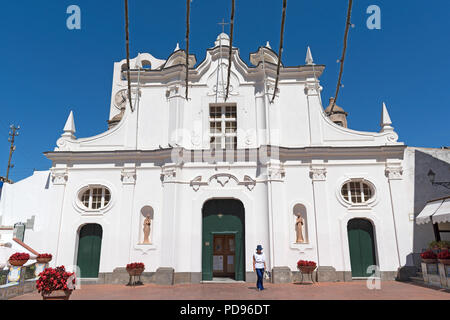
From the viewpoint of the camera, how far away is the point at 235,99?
15.1 meters

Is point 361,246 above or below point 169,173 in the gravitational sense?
below

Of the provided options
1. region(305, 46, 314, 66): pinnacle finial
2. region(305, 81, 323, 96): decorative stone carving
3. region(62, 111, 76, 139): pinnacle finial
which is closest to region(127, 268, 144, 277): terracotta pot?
region(62, 111, 76, 139): pinnacle finial

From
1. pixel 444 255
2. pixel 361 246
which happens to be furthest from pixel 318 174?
pixel 444 255

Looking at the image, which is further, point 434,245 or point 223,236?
point 223,236

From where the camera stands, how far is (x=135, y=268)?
12.3m

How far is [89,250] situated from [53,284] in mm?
6847

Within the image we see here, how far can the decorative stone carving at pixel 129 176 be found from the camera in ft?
46.0

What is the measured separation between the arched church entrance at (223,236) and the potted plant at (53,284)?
6.59 meters

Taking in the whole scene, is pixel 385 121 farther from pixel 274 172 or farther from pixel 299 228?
pixel 299 228

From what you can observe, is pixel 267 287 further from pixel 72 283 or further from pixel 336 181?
pixel 72 283

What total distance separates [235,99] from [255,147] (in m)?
2.72

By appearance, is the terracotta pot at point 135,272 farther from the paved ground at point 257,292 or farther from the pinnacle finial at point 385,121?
the pinnacle finial at point 385,121

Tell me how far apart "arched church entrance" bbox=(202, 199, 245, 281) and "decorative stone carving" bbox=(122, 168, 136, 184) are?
357 centimetres

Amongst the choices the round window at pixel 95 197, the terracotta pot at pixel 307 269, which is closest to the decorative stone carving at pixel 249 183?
the terracotta pot at pixel 307 269
